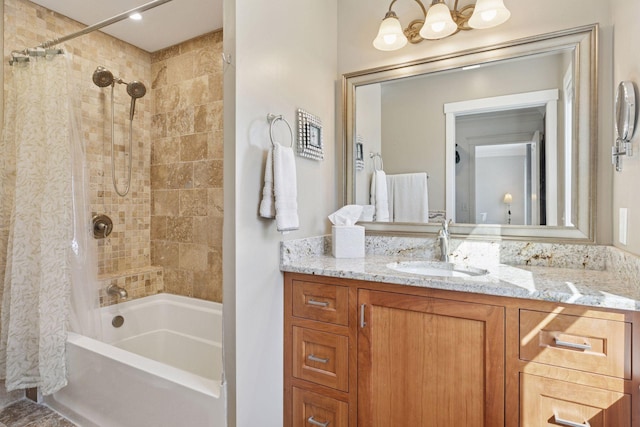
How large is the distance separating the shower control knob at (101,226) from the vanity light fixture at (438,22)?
212cm

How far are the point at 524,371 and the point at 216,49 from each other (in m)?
2.63

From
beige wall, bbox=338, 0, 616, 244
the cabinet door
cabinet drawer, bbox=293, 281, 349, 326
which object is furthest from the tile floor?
beige wall, bbox=338, 0, 616, 244

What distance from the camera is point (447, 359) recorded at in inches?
50.0

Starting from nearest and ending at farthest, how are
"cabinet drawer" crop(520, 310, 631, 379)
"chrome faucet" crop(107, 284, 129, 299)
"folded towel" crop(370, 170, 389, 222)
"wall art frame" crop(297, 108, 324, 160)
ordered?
"cabinet drawer" crop(520, 310, 631, 379), "wall art frame" crop(297, 108, 324, 160), "folded towel" crop(370, 170, 389, 222), "chrome faucet" crop(107, 284, 129, 299)

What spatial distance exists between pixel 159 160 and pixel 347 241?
5.90ft

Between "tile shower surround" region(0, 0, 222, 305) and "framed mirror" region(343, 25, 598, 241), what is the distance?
108cm

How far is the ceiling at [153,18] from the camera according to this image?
2.08 meters

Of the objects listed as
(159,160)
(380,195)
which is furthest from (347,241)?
(159,160)

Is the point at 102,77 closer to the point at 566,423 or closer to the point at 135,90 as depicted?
the point at 135,90

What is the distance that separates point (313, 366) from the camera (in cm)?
155

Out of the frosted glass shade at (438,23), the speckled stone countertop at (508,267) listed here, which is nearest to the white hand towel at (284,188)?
the speckled stone countertop at (508,267)

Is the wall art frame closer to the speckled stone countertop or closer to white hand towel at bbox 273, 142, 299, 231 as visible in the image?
white hand towel at bbox 273, 142, 299, 231

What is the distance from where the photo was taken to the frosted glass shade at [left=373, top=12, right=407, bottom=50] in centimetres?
182

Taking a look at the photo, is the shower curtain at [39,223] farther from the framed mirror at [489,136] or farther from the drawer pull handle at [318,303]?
the framed mirror at [489,136]
